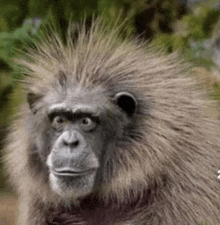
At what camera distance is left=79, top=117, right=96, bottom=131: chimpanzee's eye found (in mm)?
4336

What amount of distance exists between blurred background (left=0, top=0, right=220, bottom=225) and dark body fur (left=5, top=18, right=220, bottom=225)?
3.65 ft

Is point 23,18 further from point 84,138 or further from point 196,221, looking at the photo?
point 196,221

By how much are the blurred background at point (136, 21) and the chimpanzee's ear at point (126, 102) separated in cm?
153

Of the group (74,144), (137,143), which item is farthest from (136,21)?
(74,144)

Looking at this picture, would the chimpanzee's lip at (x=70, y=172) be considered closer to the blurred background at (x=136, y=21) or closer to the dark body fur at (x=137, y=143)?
the dark body fur at (x=137, y=143)

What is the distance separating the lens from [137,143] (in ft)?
14.6

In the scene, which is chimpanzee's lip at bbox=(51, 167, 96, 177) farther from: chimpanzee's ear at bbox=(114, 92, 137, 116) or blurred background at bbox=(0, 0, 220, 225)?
blurred background at bbox=(0, 0, 220, 225)

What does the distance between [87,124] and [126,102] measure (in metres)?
0.37

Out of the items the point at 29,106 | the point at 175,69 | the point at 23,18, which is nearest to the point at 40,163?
the point at 29,106

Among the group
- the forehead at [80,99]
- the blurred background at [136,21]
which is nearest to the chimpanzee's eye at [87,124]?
the forehead at [80,99]

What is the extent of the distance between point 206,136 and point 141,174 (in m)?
0.68

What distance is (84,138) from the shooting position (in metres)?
4.28

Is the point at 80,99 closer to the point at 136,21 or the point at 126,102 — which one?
the point at 126,102

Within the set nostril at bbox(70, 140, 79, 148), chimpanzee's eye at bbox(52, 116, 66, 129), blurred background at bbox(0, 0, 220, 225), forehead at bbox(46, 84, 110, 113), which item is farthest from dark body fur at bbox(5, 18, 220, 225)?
blurred background at bbox(0, 0, 220, 225)
